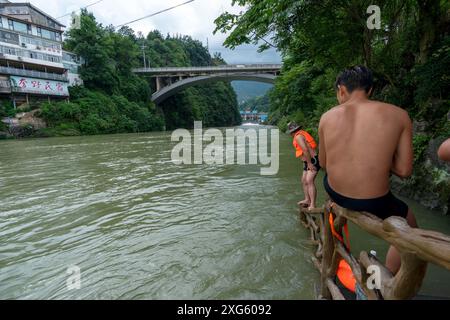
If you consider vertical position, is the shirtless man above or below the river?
above

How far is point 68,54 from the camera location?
38844 mm

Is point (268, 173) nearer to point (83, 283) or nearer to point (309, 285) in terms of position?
point (309, 285)

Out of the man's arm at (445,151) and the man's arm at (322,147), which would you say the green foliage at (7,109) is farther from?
the man's arm at (445,151)

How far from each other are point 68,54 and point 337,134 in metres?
45.8

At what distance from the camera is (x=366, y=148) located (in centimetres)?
177

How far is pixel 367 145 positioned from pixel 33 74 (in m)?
41.2

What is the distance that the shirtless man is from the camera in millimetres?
1728

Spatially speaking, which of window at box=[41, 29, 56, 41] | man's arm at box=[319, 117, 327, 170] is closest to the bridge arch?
window at box=[41, 29, 56, 41]

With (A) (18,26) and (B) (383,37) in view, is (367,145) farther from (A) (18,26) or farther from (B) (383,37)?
(A) (18,26)

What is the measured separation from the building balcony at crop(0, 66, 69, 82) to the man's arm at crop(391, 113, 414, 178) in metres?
39.9

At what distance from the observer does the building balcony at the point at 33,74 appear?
31.1m

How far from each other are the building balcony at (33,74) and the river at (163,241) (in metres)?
32.4

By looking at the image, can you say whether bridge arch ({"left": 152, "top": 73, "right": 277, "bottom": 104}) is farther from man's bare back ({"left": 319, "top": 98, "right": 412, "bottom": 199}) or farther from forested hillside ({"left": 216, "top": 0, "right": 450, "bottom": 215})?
man's bare back ({"left": 319, "top": 98, "right": 412, "bottom": 199})

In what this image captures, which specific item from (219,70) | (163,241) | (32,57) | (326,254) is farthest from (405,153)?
(32,57)
